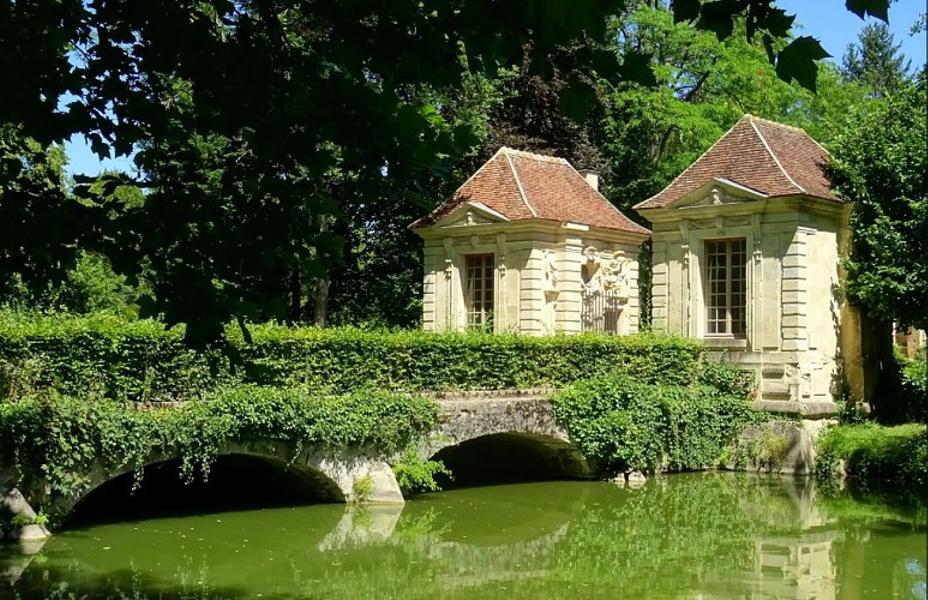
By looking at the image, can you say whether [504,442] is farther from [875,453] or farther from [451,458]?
[875,453]

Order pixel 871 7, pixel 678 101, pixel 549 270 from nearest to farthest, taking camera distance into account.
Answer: pixel 871 7
pixel 549 270
pixel 678 101

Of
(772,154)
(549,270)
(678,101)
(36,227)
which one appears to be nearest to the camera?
(36,227)

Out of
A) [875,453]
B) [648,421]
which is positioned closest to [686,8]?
[648,421]

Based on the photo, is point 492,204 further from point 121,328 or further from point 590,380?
point 121,328

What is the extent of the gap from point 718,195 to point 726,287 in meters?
1.78

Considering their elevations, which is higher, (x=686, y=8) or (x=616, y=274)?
(x=616, y=274)

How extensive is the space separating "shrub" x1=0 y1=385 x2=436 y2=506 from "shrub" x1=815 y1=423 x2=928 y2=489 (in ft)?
24.0

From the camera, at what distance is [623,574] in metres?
12.1

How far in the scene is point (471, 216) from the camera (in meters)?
23.4

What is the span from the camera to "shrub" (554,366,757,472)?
18703mm

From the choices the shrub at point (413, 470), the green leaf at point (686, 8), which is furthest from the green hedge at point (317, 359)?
the green leaf at point (686, 8)

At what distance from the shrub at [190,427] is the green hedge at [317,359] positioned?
1.61 feet

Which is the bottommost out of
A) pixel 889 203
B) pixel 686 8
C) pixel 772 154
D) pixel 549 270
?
pixel 686 8

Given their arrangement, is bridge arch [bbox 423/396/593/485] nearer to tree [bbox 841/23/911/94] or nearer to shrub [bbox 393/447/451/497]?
shrub [bbox 393/447/451/497]
